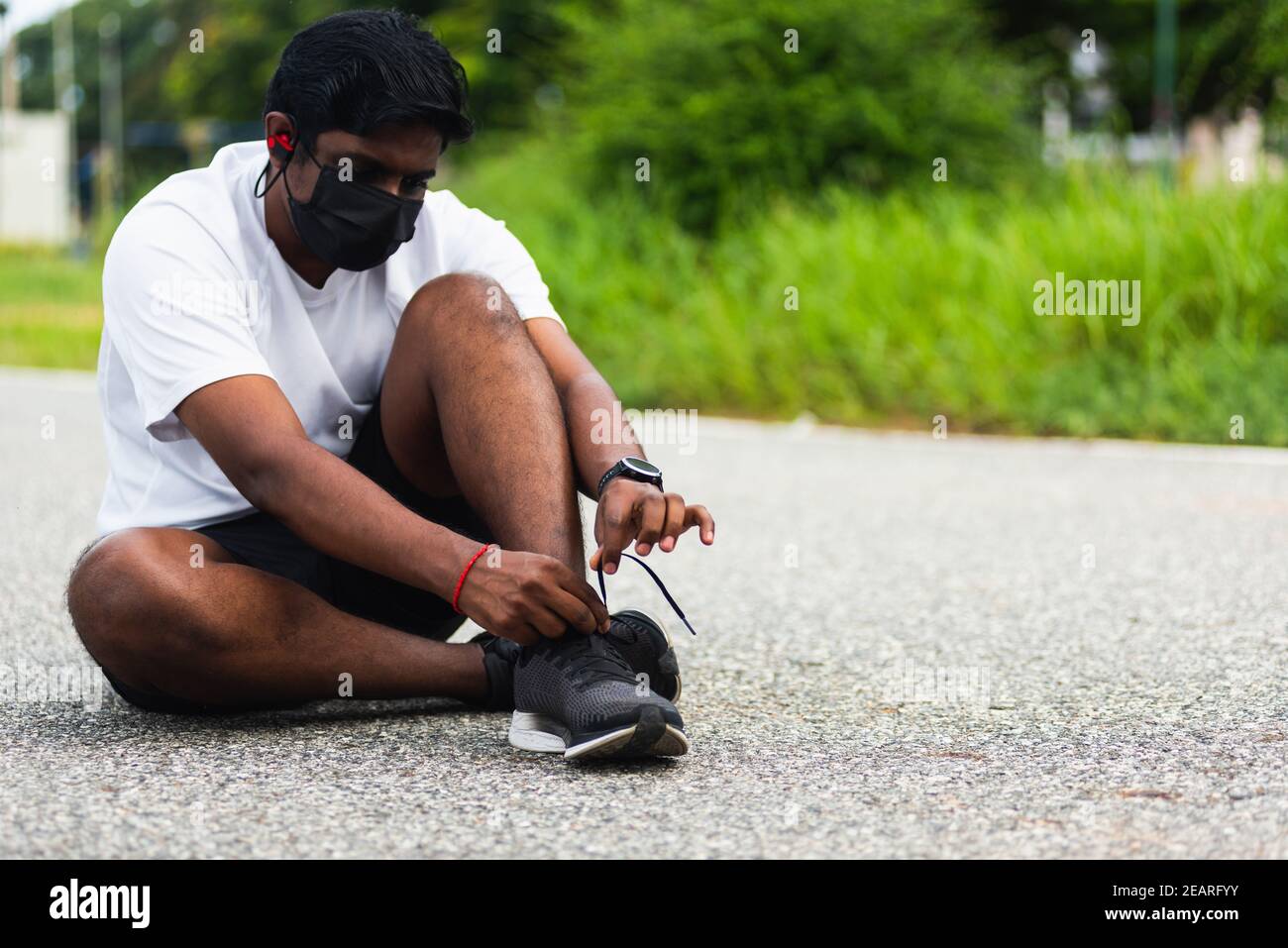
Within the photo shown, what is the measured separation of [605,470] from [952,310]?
739 centimetres

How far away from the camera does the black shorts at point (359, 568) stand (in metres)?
3.17

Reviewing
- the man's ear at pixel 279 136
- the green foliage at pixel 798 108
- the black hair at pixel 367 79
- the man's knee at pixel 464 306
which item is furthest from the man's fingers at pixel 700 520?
the green foliage at pixel 798 108

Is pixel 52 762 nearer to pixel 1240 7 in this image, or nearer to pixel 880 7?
pixel 880 7

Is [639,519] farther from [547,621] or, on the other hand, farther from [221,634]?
[221,634]

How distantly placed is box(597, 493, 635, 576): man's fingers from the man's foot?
18cm

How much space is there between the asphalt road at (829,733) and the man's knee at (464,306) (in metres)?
0.77

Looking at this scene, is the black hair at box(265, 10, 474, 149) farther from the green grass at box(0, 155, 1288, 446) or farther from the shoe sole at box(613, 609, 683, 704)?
the green grass at box(0, 155, 1288, 446)

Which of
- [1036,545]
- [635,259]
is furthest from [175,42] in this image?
[1036,545]

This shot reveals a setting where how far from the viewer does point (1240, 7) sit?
22406mm

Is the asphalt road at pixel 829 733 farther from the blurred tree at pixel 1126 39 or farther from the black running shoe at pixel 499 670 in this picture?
the blurred tree at pixel 1126 39

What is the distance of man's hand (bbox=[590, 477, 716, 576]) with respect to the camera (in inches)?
112

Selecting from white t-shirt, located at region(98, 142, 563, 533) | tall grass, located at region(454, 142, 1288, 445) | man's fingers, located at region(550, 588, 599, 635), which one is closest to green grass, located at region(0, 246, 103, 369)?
tall grass, located at region(454, 142, 1288, 445)
